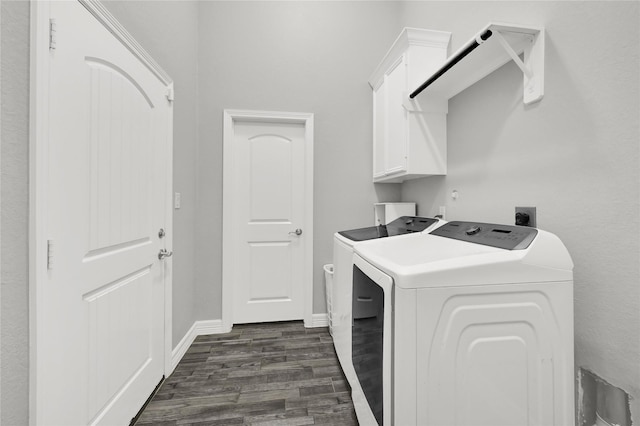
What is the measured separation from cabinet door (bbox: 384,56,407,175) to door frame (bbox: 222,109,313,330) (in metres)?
0.75

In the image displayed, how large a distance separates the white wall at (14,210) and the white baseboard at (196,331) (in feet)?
4.12

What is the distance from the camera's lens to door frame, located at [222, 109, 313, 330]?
2500 mm

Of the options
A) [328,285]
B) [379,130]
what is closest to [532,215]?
[379,130]

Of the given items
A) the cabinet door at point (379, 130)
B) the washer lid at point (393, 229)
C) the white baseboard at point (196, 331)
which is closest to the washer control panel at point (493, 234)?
the washer lid at point (393, 229)

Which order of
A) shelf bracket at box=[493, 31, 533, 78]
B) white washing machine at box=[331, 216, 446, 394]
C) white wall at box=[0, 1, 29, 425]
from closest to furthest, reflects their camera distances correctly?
white wall at box=[0, 1, 29, 425] → shelf bracket at box=[493, 31, 533, 78] → white washing machine at box=[331, 216, 446, 394]

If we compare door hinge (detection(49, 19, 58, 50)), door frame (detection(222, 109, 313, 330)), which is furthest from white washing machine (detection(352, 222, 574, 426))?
door frame (detection(222, 109, 313, 330))

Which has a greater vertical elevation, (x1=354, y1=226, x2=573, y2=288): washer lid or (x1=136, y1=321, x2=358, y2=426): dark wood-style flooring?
(x1=354, y1=226, x2=573, y2=288): washer lid

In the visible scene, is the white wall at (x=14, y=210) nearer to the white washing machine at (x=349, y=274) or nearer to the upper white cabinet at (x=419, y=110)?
the white washing machine at (x=349, y=274)

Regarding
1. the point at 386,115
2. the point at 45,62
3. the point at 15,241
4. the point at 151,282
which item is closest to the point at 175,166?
the point at 151,282

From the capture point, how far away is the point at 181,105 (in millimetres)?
2107

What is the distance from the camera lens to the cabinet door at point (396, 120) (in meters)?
1.95

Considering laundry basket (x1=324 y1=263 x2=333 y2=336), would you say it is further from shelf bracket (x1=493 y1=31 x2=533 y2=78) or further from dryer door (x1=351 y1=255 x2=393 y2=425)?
shelf bracket (x1=493 y1=31 x2=533 y2=78)

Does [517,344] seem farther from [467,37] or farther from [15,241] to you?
[467,37]

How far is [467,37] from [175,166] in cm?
215
